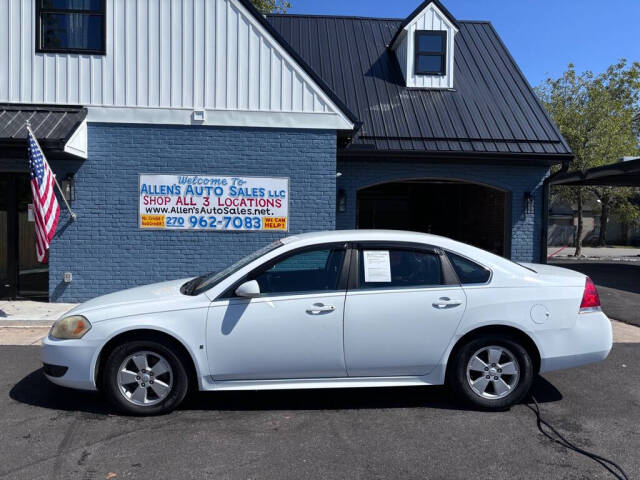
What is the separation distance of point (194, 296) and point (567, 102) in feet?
68.5

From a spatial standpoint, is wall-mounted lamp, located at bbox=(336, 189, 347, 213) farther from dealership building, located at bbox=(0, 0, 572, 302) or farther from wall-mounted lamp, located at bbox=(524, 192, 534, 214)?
wall-mounted lamp, located at bbox=(524, 192, 534, 214)

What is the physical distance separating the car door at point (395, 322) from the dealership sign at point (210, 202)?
5303 mm

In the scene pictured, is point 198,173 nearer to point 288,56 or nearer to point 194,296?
point 288,56

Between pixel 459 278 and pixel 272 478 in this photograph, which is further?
pixel 459 278

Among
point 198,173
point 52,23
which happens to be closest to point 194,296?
point 198,173

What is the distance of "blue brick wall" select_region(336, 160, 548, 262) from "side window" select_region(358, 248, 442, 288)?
22.1ft

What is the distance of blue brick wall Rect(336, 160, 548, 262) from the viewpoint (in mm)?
11680

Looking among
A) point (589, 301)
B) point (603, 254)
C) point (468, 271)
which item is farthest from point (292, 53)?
point (603, 254)

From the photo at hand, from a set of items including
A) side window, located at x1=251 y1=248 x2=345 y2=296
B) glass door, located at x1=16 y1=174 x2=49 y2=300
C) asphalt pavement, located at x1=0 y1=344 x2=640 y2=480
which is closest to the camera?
asphalt pavement, located at x1=0 y1=344 x2=640 y2=480

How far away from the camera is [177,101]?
982cm

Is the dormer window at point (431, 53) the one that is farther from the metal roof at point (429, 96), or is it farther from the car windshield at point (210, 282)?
the car windshield at point (210, 282)

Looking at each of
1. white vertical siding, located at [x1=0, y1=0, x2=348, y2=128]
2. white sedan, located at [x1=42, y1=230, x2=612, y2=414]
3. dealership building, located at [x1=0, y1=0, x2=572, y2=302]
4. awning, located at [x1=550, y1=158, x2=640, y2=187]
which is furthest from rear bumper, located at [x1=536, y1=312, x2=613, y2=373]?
awning, located at [x1=550, y1=158, x2=640, y2=187]

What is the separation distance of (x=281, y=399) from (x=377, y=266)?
4.99 feet

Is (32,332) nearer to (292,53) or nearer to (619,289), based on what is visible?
(292,53)
